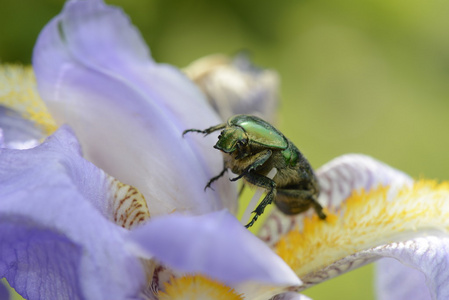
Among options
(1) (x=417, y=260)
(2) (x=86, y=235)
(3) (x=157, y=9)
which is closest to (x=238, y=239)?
(2) (x=86, y=235)

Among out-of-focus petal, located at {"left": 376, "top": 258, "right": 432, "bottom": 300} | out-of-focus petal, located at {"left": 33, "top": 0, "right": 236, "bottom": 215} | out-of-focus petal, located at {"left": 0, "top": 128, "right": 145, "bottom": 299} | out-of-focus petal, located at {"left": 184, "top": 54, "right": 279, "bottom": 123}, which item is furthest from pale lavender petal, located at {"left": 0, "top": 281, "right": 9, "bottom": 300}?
out-of-focus petal, located at {"left": 184, "top": 54, "right": 279, "bottom": 123}

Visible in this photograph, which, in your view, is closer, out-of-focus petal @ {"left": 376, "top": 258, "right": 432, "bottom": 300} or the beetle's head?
the beetle's head

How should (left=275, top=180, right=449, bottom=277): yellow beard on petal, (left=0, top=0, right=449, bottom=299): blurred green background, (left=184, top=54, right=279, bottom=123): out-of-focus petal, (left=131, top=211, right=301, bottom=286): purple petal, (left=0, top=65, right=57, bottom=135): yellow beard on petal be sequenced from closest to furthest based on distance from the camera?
(left=131, top=211, right=301, bottom=286): purple petal < (left=275, top=180, right=449, bottom=277): yellow beard on petal < (left=0, top=65, right=57, bottom=135): yellow beard on petal < (left=184, top=54, right=279, bottom=123): out-of-focus petal < (left=0, top=0, right=449, bottom=299): blurred green background

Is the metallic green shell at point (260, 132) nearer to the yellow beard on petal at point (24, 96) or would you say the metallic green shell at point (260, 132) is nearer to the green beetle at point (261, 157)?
the green beetle at point (261, 157)

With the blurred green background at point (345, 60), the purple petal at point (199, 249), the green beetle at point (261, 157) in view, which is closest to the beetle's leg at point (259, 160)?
the green beetle at point (261, 157)

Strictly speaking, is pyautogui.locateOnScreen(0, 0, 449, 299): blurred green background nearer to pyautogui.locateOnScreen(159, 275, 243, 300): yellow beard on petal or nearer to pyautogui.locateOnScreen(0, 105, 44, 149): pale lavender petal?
pyautogui.locateOnScreen(0, 105, 44, 149): pale lavender petal

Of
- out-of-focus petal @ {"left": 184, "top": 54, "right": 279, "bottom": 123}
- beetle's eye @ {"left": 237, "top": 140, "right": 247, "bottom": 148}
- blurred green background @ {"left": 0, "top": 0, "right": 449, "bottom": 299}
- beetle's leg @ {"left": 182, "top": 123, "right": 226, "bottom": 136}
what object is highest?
beetle's eye @ {"left": 237, "top": 140, "right": 247, "bottom": 148}

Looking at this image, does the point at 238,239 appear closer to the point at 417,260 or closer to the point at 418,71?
the point at 417,260
